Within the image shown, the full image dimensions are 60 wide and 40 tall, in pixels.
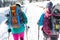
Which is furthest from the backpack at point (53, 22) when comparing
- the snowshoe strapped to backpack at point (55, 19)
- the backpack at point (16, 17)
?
the backpack at point (16, 17)

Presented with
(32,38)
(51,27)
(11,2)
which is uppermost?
(11,2)

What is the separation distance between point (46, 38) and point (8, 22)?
25 centimetres

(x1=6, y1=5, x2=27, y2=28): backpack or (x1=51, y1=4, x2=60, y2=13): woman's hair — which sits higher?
(x1=51, y1=4, x2=60, y2=13): woman's hair

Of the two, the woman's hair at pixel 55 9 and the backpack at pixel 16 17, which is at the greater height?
the woman's hair at pixel 55 9

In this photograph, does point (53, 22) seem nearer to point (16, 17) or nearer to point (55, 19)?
point (55, 19)

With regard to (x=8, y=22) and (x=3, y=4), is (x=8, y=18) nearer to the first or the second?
(x=8, y=22)

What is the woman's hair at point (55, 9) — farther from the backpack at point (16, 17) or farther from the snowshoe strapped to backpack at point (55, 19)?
the backpack at point (16, 17)

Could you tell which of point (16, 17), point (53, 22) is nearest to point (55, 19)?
point (53, 22)

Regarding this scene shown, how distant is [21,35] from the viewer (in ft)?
4.08

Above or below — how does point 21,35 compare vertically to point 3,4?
below

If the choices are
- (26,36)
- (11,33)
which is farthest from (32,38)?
(11,33)

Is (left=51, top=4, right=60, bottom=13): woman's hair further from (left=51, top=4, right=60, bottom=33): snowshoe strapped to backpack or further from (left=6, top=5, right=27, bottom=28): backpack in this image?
(left=6, top=5, right=27, bottom=28): backpack

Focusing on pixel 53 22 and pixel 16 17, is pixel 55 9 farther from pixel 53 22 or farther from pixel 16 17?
pixel 16 17

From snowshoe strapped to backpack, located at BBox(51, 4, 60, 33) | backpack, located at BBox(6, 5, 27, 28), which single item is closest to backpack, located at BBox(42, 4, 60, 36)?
snowshoe strapped to backpack, located at BBox(51, 4, 60, 33)
